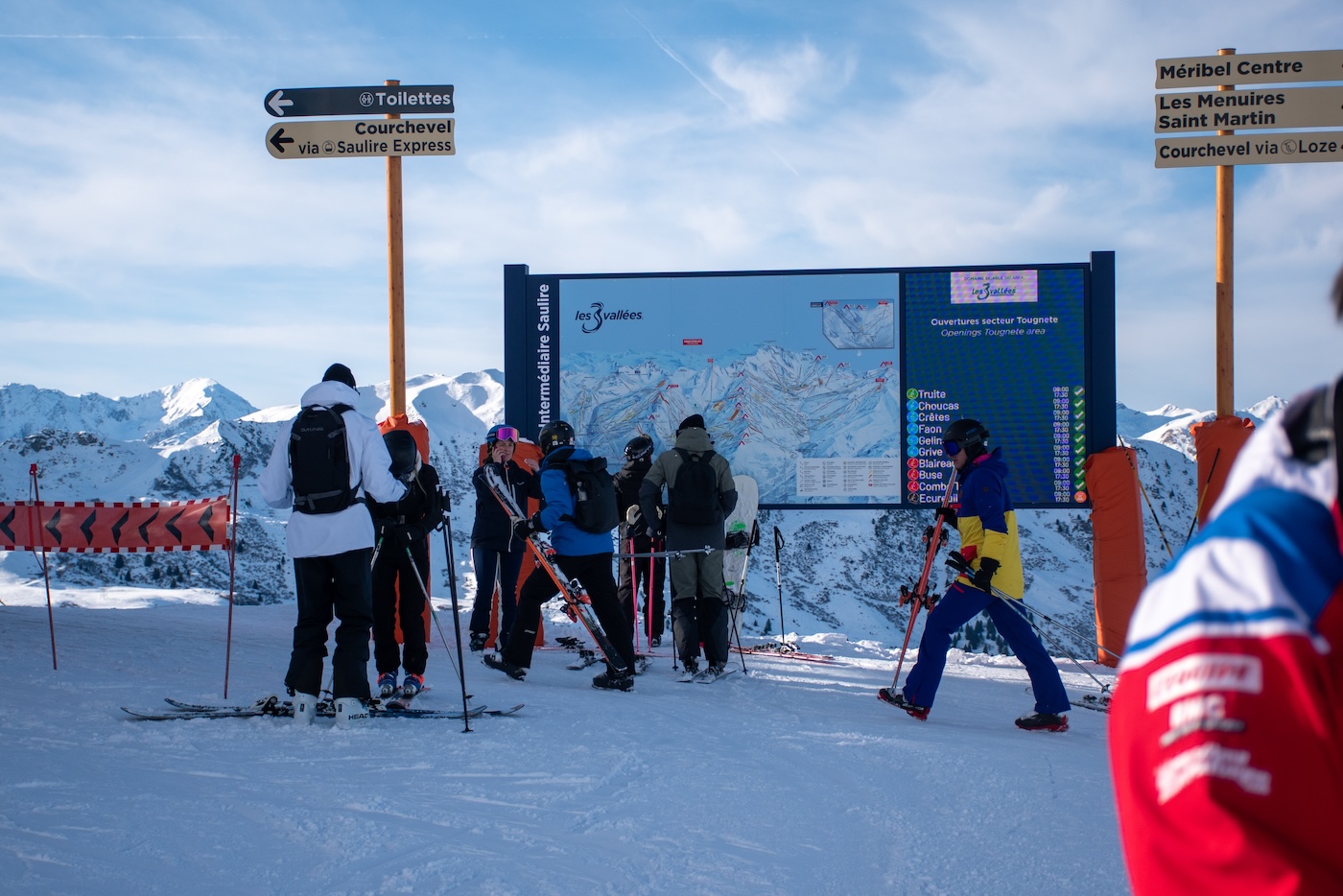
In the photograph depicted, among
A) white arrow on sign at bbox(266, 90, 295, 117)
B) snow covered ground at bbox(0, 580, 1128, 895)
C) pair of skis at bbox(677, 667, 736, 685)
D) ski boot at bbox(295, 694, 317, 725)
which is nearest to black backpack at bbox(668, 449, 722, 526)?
pair of skis at bbox(677, 667, 736, 685)

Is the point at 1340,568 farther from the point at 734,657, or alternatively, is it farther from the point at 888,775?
the point at 734,657

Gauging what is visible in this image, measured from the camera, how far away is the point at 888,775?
4.80 m

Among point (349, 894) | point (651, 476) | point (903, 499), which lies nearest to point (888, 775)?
point (349, 894)

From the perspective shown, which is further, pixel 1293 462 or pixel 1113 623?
pixel 1113 623

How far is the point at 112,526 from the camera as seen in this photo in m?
9.03

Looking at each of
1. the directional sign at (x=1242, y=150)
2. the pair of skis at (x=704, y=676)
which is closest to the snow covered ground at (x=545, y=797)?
the pair of skis at (x=704, y=676)

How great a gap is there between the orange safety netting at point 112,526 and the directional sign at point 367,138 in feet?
11.0

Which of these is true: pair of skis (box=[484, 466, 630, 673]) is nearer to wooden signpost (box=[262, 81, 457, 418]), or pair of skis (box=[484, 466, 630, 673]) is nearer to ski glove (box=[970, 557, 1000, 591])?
wooden signpost (box=[262, 81, 457, 418])

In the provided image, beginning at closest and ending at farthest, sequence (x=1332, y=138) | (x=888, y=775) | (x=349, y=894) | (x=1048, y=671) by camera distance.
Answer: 1. (x=349, y=894)
2. (x=888, y=775)
3. (x=1048, y=671)
4. (x=1332, y=138)

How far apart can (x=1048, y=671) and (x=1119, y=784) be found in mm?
5458

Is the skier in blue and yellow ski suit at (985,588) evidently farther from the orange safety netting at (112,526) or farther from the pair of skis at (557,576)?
the orange safety netting at (112,526)

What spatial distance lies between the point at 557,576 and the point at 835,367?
→ 4171 millimetres

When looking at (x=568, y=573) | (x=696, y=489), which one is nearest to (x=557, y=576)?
(x=568, y=573)

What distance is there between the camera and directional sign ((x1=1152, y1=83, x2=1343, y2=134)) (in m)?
9.03
